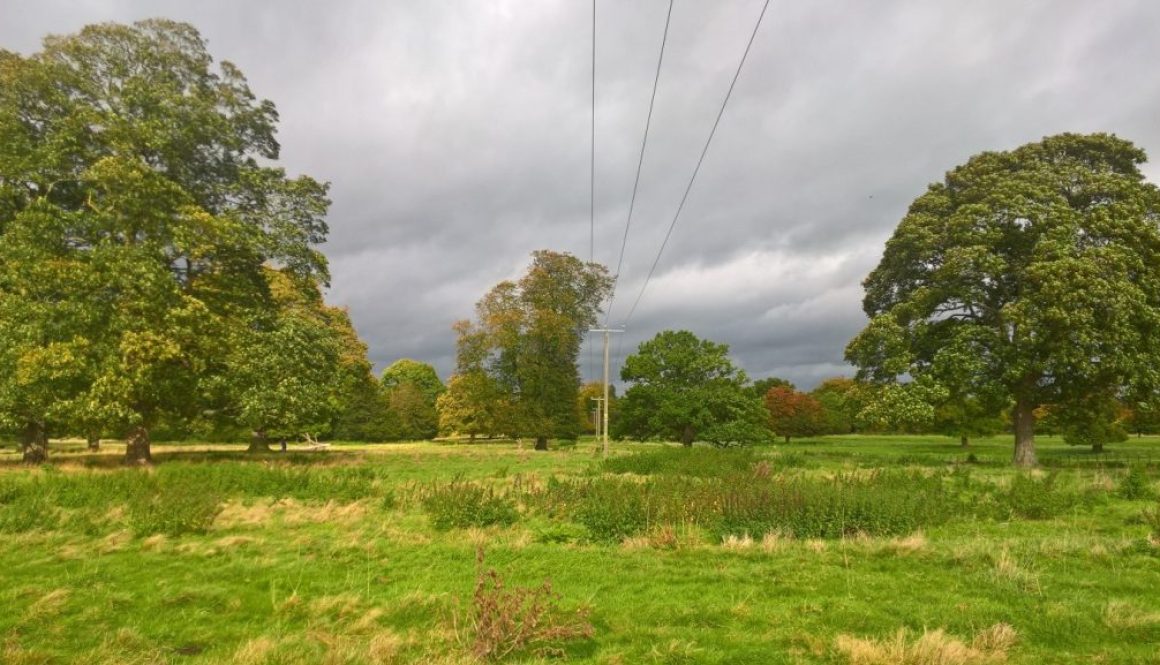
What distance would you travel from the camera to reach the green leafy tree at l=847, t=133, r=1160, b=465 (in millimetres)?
22172

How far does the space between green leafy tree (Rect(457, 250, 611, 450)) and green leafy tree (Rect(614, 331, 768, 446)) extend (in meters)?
5.46

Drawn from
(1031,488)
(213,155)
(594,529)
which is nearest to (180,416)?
(213,155)

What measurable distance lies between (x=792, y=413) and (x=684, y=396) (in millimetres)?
41597

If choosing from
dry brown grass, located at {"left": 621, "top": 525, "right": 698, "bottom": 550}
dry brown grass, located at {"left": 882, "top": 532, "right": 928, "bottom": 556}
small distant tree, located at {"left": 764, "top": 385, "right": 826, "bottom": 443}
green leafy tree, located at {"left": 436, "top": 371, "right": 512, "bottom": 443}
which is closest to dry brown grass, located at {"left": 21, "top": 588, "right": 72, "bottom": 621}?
dry brown grass, located at {"left": 621, "top": 525, "right": 698, "bottom": 550}

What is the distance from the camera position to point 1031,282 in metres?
24.0

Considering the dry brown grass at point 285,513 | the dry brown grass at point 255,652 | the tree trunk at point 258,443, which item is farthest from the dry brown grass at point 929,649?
the tree trunk at point 258,443

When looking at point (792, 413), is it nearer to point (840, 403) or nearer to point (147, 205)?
point (840, 403)

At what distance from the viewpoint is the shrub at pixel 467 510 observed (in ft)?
39.8

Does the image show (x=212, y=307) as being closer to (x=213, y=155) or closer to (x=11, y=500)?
(x=213, y=155)

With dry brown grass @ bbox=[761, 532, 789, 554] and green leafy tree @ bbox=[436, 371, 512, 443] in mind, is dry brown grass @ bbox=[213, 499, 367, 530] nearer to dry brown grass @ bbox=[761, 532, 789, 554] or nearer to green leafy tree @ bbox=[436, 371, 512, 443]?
dry brown grass @ bbox=[761, 532, 789, 554]

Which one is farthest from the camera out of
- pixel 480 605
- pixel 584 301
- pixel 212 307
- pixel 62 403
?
pixel 584 301

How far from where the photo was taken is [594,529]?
451 inches

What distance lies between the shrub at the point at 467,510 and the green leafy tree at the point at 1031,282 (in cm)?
1988

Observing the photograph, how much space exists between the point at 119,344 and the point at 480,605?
824 inches
